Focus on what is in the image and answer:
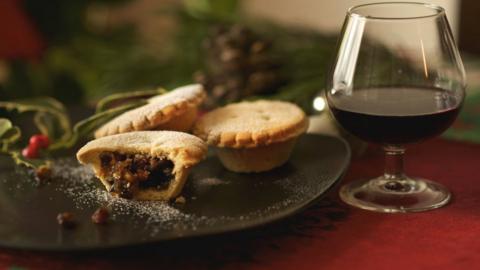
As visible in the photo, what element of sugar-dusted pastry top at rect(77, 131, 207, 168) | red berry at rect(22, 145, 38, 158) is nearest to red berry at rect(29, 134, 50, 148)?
red berry at rect(22, 145, 38, 158)

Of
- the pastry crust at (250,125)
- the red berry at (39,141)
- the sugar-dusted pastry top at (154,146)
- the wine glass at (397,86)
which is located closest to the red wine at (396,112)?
the wine glass at (397,86)

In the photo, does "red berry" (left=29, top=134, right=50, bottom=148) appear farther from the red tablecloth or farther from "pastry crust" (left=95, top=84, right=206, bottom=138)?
the red tablecloth

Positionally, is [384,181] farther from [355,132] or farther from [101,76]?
[101,76]

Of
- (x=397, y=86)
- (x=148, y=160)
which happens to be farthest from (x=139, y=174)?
(x=397, y=86)

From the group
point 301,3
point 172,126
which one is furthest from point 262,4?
point 172,126

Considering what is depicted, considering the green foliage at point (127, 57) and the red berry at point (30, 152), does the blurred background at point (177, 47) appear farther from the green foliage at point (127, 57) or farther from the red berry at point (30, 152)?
the red berry at point (30, 152)
